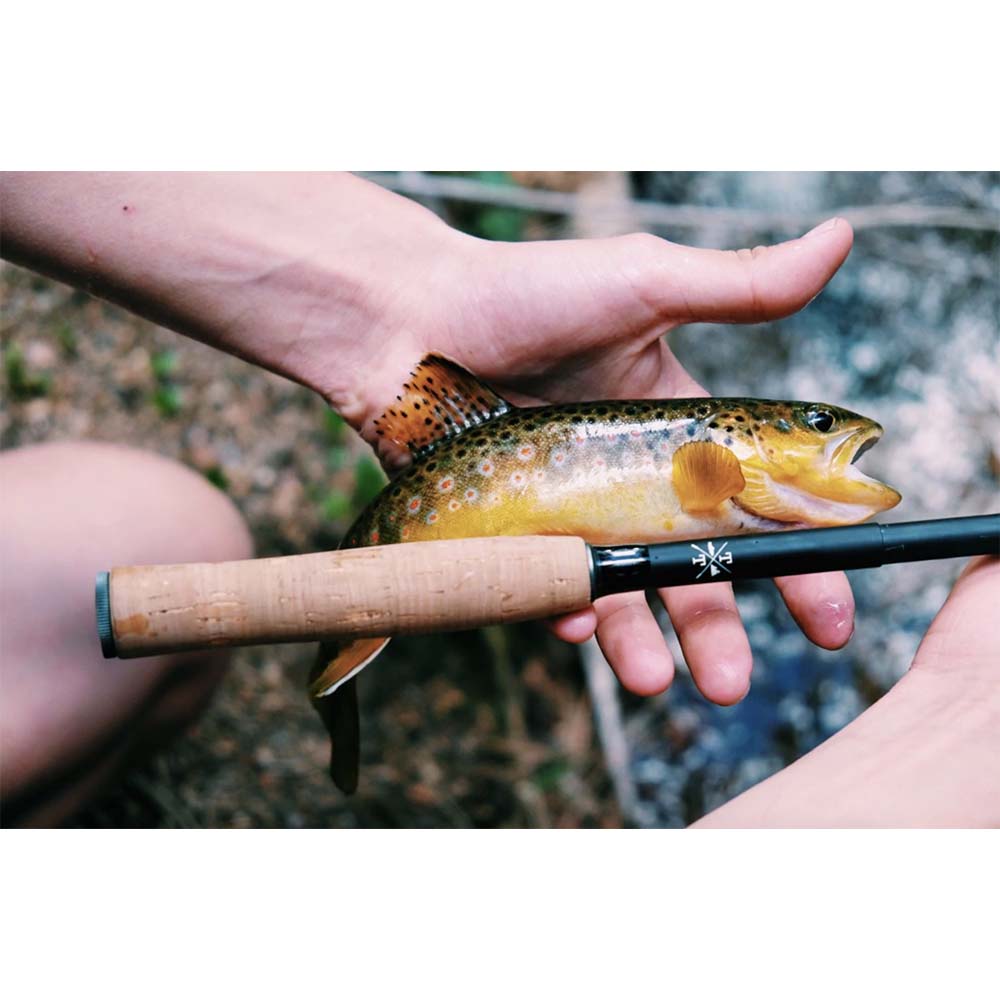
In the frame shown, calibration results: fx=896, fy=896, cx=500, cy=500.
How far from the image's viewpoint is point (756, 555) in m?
1.50

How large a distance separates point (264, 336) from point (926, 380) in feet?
7.46

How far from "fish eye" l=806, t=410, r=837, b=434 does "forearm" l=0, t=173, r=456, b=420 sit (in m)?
0.91

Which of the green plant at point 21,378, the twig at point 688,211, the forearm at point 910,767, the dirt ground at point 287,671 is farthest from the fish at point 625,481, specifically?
the green plant at point 21,378

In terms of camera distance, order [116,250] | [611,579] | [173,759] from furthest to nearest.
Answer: [173,759]
[116,250]
[611,579]

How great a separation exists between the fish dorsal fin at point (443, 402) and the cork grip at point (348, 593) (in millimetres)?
377

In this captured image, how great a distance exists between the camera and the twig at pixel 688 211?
309 centimetres

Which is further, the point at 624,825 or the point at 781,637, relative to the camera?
the point at 781,637

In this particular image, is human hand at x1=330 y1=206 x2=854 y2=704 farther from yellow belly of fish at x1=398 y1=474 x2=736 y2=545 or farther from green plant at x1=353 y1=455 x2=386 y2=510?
green plant at x1=353 y1=455 x2=386 y2=510

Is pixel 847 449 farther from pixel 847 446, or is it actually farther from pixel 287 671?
pixel 287 671

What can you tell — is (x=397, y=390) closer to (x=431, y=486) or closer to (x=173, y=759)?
(x=431, y=486)

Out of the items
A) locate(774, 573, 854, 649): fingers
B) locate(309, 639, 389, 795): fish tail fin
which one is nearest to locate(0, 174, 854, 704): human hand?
locate(774, 573, 854, 649): fingers

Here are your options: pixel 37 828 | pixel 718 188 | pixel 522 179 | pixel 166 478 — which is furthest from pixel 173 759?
pixel 718 188

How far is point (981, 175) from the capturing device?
2.75 metres

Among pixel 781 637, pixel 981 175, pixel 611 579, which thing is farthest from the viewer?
pixel 781 637
